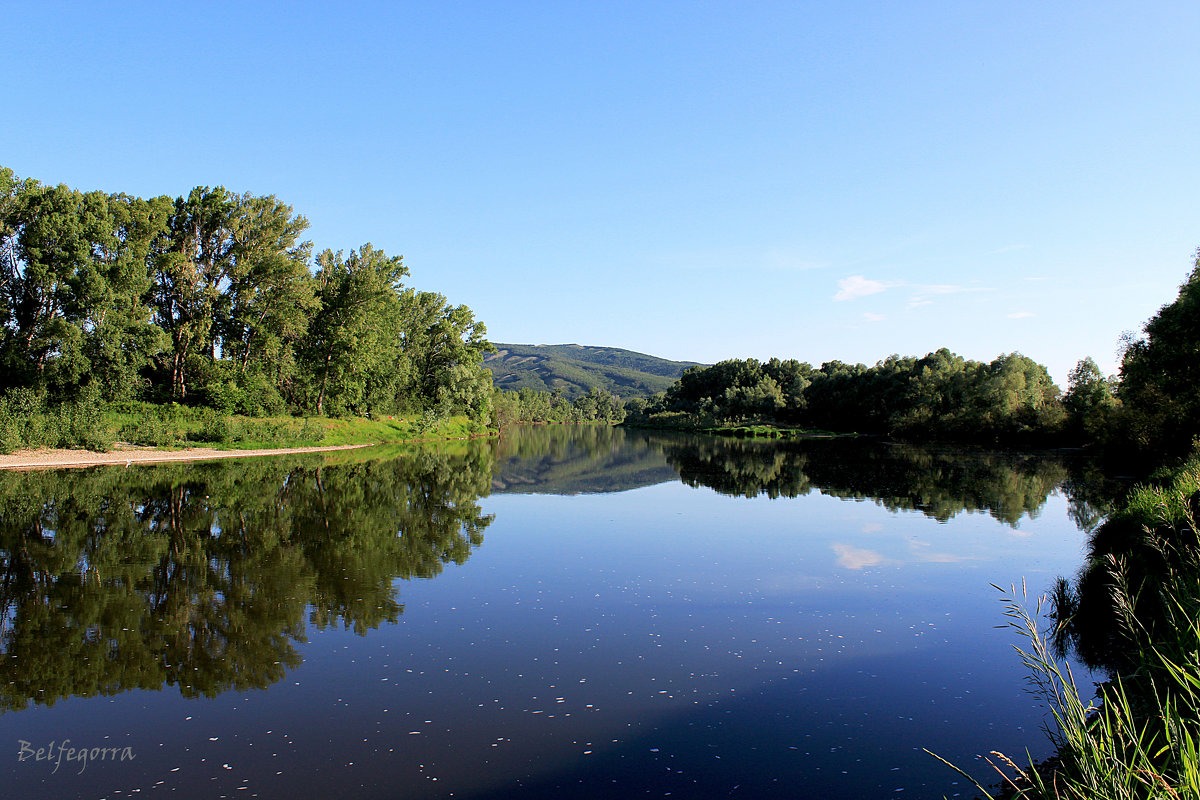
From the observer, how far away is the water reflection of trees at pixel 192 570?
8.44m

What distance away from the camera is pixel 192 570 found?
1294 centimetres

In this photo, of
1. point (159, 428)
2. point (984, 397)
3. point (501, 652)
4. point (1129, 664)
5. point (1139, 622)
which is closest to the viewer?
point (1139, 622)

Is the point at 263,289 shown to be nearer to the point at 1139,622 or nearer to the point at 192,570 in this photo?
the point at 192,570

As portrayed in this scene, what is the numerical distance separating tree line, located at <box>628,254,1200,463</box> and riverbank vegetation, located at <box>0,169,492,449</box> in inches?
1898

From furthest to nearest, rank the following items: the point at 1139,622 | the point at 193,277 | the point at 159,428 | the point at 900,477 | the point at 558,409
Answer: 1. the point at 558,409
2. the point at 193,277
3. the point at 159,428
4. the point at 900,477
5. the point at 1139,622

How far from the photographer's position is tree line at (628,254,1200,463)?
105 ft

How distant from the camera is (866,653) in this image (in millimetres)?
9375

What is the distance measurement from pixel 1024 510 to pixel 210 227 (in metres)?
47.3

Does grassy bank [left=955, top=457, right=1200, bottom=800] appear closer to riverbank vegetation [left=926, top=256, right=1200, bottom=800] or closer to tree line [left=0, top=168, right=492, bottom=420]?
riverbank vegetation [left=926, top=256, right=1200, bottom=800]

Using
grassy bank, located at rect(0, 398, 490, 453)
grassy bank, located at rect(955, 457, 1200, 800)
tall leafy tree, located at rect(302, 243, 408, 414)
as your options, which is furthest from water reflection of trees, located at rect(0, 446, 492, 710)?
tall leafy tree, located at rect(302, 243, 408, 414)

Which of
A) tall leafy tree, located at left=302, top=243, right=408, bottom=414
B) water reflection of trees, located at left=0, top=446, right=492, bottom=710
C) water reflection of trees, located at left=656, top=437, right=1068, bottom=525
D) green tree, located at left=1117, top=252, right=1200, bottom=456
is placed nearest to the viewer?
water reflection of trees, located at left=0, top=446, right=492, bottom=710

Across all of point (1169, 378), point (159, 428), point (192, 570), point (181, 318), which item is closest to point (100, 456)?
point (159, 428)

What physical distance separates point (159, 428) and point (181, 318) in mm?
9937

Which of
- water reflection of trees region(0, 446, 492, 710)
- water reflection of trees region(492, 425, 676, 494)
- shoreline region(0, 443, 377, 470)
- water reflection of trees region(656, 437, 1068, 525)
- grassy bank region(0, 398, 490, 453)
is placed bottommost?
water reflection of trees region(656, 437, 1068, 525)
